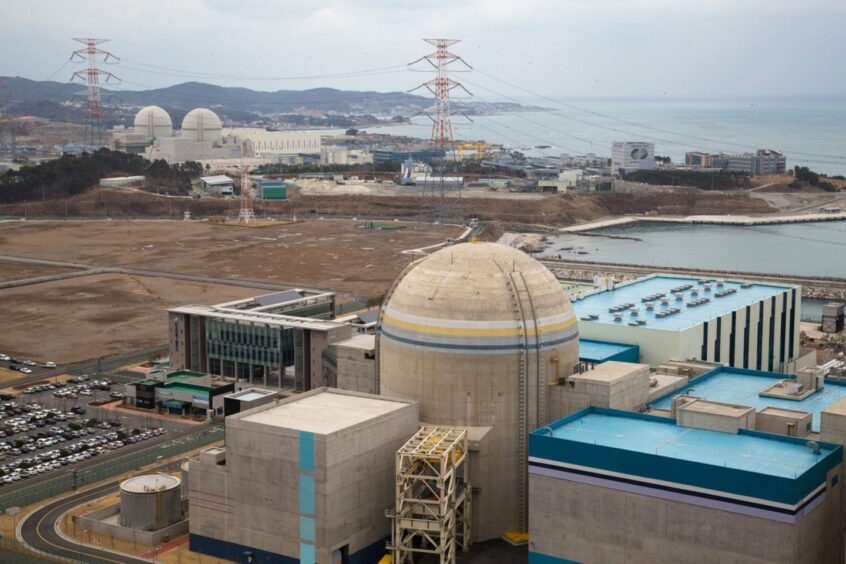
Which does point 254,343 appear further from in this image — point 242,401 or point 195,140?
point 195,140

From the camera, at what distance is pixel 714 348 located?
36562mm

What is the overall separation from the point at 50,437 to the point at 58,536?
897cm

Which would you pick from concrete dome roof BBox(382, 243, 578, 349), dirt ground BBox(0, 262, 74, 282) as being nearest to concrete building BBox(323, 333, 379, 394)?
concrete dome roof BBox(382, 243, 578, 349)

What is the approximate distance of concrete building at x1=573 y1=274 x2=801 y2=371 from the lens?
34.6 meters

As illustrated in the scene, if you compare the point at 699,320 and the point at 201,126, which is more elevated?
the point at 201,126

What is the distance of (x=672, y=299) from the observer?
1587 inches

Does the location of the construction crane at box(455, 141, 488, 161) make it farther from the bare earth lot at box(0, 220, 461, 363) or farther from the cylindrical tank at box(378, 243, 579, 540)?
the cylindrical tank at box(378, 243, 579, 540)

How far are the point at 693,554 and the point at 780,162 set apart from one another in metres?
127

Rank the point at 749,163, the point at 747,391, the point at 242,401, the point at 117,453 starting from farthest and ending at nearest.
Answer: the point at 749,163, the point at 242,401, the point at 117,453, the point at 747,391

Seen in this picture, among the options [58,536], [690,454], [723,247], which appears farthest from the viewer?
[723,247]

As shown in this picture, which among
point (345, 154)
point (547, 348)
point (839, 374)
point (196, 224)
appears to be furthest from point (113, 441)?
point (345, 154)

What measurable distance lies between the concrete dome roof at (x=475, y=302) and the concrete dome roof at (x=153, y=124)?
408 feet

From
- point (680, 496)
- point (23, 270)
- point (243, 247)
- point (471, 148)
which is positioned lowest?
point (23, 270)

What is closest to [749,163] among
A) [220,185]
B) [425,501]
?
[220,185]
